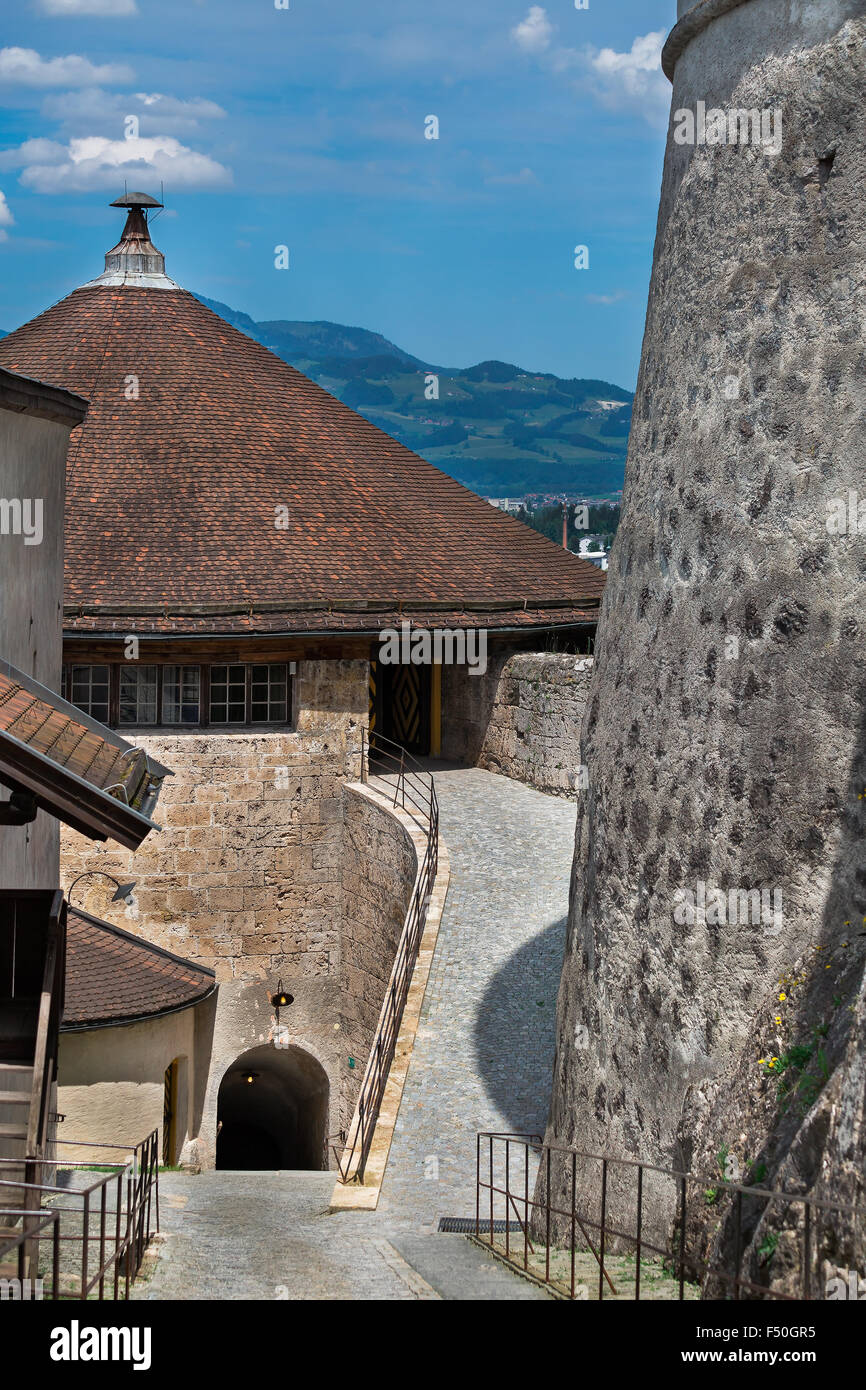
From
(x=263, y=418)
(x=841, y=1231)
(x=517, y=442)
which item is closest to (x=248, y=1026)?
(x=263, y=418)

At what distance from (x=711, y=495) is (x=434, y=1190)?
17.7ft

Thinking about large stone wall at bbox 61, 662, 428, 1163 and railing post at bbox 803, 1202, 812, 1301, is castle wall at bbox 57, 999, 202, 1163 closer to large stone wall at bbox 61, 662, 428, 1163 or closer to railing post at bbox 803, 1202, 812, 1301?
large stone wall at bbox 61, 662, 428, 1163

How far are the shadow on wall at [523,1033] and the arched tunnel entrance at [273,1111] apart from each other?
266 inches

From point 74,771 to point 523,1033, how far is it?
6849mm

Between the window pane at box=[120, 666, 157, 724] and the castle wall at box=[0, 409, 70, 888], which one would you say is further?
the window pane at box=[120, 666, 157, 724]

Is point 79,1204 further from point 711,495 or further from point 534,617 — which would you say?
point 534,617

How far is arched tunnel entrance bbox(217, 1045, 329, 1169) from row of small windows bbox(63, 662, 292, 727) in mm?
4454

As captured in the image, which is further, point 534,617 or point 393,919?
point 534,617

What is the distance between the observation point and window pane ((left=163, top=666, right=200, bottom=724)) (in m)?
19.7

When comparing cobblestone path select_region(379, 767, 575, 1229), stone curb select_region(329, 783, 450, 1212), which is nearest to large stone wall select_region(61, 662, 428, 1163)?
stone curb select_region(329, 783, 450, 1212)

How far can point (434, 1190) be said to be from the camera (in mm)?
10938

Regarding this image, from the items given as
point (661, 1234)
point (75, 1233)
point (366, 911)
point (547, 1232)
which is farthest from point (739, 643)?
point (366, 911)

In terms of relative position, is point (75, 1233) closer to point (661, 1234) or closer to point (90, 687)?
point (661, 1234)

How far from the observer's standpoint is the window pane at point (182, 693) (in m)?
19.7
